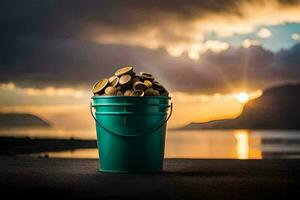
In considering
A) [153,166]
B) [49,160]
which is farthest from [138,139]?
[49,160]

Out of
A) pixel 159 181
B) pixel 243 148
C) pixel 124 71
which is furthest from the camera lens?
pixel 243 148

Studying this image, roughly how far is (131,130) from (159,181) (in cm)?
87

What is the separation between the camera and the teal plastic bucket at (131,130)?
6695 mm

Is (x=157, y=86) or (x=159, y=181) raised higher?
(x=157, y=86)

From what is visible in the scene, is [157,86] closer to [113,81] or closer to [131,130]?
[113,81]

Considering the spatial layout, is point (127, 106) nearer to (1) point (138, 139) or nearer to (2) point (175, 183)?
(1) point (138, 139)

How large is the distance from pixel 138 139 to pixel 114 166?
1.32 ft

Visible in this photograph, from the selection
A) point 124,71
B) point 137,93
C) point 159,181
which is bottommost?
point 159,181

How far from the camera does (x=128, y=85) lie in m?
6.83

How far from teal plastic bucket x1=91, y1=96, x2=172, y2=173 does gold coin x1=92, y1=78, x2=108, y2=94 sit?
0.29 ft

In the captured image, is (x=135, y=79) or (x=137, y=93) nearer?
(x=137, y=93)

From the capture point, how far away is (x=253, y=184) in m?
5.87

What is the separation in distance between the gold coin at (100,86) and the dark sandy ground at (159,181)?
0.88m

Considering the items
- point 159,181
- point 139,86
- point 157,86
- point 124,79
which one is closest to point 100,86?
point 124,79
